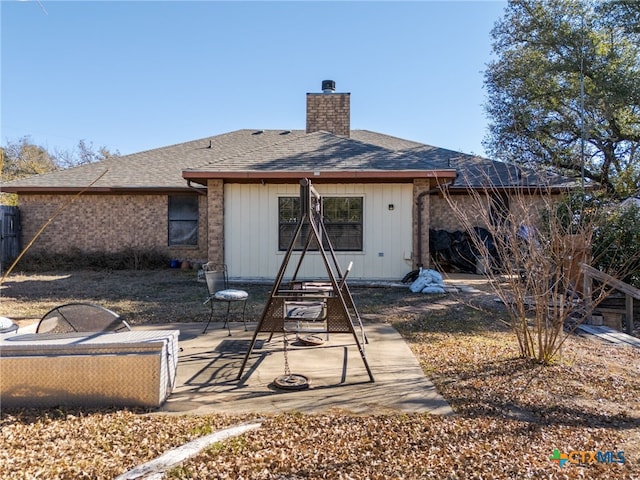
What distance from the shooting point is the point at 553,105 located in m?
17.1

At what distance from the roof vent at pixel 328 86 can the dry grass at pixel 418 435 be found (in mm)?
11686

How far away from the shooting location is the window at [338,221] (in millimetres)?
10180

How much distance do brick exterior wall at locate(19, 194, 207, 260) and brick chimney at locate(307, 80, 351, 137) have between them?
15.0 ft

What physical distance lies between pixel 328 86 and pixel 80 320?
40.4 feet

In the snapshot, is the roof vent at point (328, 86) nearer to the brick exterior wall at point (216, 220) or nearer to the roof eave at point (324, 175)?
the roof eave at point (324, 175)

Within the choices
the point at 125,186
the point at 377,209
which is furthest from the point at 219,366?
the point at 125,186

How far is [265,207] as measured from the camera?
33.5 ft

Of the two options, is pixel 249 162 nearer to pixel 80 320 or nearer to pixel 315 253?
pixel 315 253

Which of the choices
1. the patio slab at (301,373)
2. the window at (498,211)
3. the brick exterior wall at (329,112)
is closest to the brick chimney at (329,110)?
the brick exterior wall at (329,112)

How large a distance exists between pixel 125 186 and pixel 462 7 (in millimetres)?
10633

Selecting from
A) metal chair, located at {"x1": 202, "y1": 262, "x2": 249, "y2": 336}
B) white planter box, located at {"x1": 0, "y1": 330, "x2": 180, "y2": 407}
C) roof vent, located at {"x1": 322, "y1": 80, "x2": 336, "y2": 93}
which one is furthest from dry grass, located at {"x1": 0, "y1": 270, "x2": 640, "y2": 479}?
roof vent, located at {"x1": 322, "y1": 80, "x2": 336, "y2": 93}

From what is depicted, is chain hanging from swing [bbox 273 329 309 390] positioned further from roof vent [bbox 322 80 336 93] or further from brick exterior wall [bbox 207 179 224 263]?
roof vent [bbox 322 80 336 93]

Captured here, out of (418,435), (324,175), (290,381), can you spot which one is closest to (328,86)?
(324,175)

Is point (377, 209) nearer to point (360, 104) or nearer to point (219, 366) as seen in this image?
point (219, 366)
